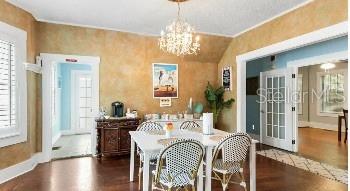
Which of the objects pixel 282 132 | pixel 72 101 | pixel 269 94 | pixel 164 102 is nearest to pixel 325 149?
pixel 282 132

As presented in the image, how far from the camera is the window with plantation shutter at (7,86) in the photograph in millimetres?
3779

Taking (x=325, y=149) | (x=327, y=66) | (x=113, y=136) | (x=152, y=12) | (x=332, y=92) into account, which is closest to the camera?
(x=152, y=12)

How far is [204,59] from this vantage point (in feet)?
20.8

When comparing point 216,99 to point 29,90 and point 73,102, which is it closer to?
point 29,90

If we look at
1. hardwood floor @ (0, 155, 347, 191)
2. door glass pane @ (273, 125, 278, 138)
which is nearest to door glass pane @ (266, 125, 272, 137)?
door glass pane @ (273, 125, 278, 138)

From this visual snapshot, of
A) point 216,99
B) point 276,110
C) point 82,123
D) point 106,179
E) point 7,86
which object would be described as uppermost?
point 7,86

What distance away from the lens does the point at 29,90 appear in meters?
4.40

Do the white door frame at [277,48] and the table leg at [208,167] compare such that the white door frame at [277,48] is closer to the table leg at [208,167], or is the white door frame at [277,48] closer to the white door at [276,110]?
the white door at [276,110]

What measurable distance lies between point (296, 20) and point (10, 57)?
4.88 meters

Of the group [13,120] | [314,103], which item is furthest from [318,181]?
[314,103]

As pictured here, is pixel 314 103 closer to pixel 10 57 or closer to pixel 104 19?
pixel 104 19

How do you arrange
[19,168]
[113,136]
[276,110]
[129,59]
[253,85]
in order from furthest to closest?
1. [253,85]
2. [276,110]
3. [129,59]
4. [113,136]
5. [19,168]

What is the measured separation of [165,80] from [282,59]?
305cm

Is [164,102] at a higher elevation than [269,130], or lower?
higher
